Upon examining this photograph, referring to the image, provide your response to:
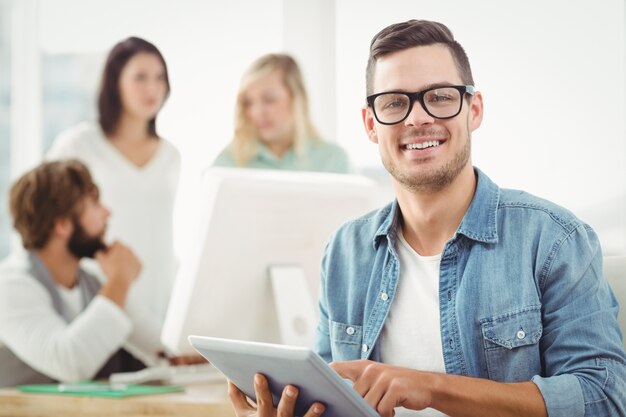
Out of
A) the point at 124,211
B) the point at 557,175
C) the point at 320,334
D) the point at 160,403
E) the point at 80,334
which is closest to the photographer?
the point at 320,334

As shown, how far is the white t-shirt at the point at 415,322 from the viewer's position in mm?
1451

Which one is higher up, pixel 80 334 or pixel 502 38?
pixel 502 38

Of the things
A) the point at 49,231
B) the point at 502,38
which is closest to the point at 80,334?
the point at 49,231

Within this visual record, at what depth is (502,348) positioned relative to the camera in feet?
4.51

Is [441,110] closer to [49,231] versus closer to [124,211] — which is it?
[49,231]

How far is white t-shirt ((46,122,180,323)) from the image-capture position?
144 inches

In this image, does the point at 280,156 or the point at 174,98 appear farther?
the point at 174,98

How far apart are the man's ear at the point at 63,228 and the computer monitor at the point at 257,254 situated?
118 centimetres

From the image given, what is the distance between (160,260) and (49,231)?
2.21 ft

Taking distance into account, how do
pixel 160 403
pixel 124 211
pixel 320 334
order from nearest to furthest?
pixel 320 334
pixel 160 403
pixel 124 211

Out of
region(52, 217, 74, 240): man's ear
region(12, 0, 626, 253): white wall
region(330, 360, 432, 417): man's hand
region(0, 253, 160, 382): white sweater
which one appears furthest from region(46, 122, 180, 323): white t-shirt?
region(330, 360, 432, 417): man's hand

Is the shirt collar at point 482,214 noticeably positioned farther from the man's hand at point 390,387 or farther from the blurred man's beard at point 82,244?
the blurred man's beard at point 82,244

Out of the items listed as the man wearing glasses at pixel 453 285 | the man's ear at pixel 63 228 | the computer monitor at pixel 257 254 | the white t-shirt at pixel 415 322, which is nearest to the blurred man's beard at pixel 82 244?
the man's ear at pixel 63 228

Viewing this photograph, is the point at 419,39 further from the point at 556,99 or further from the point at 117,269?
the point at 117,269
